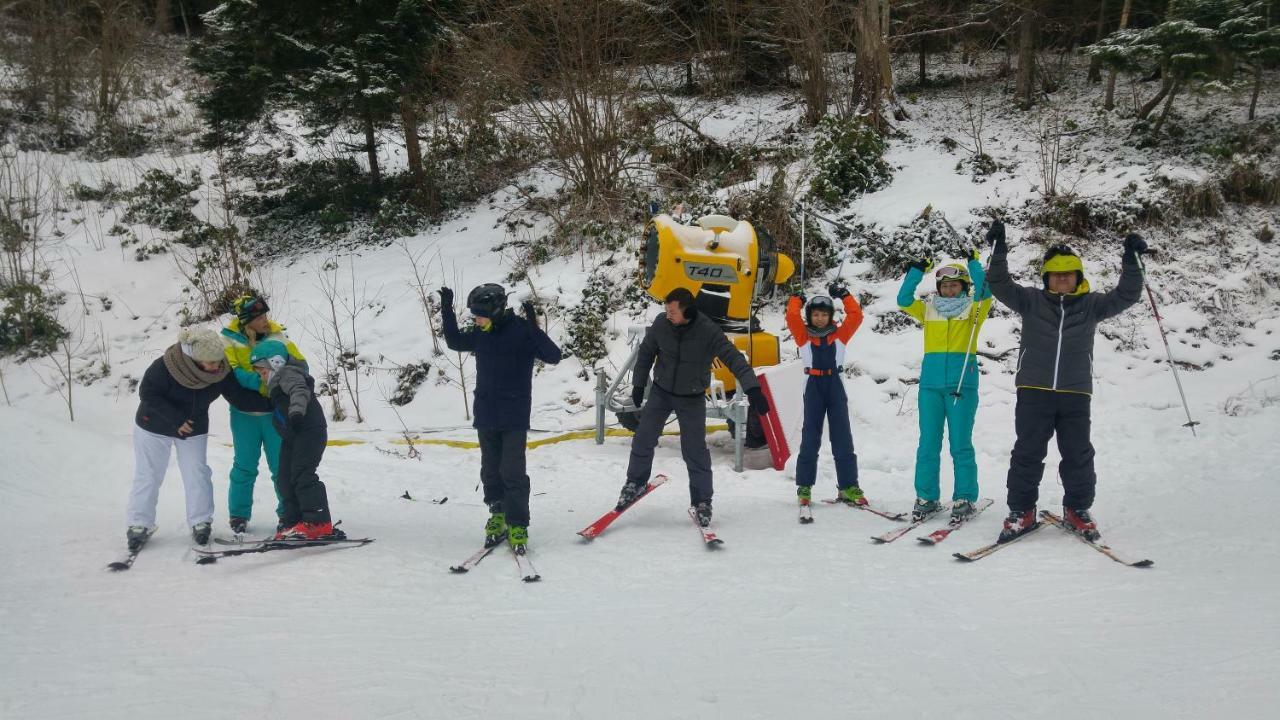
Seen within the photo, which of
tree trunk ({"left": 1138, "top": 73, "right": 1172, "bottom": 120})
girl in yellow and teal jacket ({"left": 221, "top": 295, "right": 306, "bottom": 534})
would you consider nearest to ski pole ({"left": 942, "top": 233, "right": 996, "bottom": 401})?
girl in yellow and teal jacket ({"left": 221, "top": 295, "right": 306, "bottom": 534})

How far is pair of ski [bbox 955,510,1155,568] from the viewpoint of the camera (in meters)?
4.62

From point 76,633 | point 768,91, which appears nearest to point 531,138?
A: point 768,91

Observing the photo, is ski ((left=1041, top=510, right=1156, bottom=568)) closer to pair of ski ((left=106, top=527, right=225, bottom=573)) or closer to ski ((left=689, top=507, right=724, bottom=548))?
ski ((left=689, top=507, right=724, bottom=548))

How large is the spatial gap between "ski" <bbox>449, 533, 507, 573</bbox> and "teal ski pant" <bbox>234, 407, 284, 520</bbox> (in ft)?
4.90

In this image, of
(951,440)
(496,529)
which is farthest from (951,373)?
(496,529)

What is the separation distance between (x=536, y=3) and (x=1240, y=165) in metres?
10.0

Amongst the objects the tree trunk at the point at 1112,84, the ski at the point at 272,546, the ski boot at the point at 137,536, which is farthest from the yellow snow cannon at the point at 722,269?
the tree trunk at the point at 1112,84

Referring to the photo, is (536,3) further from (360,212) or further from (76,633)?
(76,633)

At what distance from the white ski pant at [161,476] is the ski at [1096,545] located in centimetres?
542

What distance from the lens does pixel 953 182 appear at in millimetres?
12367

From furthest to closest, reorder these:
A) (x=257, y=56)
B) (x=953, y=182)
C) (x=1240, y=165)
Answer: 1. (x=257, y=56)
2. (x=953, y=182)
3. (x=1240, y=165)

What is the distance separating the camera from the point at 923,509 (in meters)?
5.80

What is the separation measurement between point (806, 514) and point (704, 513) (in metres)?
0.77

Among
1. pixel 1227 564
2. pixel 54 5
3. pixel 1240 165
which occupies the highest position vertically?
pixel 54 5
